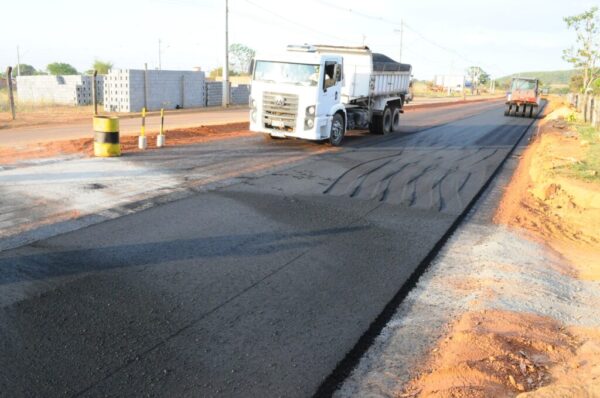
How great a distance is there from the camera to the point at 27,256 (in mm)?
6336

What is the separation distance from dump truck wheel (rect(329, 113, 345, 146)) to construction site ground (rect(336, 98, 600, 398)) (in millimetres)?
7486

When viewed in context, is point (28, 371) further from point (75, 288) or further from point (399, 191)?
point (399, 191)

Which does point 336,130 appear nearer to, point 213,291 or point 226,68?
point 213,291

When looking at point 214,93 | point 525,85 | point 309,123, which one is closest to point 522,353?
point 309,123

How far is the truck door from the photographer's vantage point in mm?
16266

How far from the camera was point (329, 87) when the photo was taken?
1659 centimetres

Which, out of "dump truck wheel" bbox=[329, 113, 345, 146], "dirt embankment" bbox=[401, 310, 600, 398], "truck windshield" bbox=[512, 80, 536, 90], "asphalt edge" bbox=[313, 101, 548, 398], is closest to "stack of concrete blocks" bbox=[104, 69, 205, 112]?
"dump truck wheel" bbox=[329, 113, 345, 146]

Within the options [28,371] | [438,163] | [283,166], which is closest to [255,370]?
[28,371]

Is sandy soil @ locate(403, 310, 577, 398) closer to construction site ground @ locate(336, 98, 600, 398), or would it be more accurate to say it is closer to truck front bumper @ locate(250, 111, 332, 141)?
construction site ground @ locate(336, 98, 600, 398)

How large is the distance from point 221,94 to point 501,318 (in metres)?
37.0

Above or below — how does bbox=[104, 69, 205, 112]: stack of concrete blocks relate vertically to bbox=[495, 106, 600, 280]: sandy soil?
above

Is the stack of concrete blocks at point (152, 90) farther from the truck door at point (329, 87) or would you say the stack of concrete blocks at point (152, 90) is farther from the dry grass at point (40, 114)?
the truck door at point (329, 87)

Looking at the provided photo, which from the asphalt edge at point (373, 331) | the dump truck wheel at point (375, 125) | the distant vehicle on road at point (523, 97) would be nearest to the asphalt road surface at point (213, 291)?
the asphalt edge at point (373, 331)

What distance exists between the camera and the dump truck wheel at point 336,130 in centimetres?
1731
